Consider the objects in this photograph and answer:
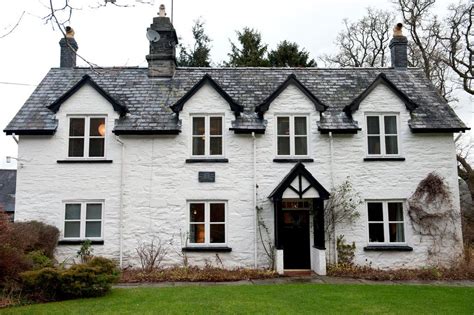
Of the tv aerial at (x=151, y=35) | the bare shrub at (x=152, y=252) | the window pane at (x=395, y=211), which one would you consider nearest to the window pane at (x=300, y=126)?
the window pane at (x=395, y=211)

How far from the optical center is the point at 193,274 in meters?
14.7

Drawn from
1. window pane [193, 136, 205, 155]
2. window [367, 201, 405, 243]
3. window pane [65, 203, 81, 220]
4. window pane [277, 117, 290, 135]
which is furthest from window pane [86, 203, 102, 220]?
window [367, 201, 405, 243]

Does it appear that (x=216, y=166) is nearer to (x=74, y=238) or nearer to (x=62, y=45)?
(x=74, y=238)

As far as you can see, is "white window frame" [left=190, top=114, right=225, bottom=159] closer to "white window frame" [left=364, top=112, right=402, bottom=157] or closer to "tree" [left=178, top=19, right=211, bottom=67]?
"white window frame" [left=364, top=112, right=402, bottom=157]

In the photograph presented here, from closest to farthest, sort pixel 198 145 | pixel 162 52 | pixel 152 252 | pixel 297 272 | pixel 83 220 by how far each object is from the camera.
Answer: pixel 297 272, pixel 152 252, pixel 83 220, pixel 198 145, pixel 162 52

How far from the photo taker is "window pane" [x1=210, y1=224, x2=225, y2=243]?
53.2ft

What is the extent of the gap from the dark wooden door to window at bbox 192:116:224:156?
3.72m

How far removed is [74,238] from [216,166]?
236 inches

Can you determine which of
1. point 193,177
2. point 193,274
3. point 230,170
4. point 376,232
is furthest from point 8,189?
point 376,232

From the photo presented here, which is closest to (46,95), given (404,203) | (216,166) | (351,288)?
(216,166)

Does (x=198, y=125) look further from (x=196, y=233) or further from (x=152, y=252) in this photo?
(x=152, y=252)

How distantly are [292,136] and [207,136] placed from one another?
132 inches

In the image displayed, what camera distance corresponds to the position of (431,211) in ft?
53.1

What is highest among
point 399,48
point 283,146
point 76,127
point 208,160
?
point 399,48
